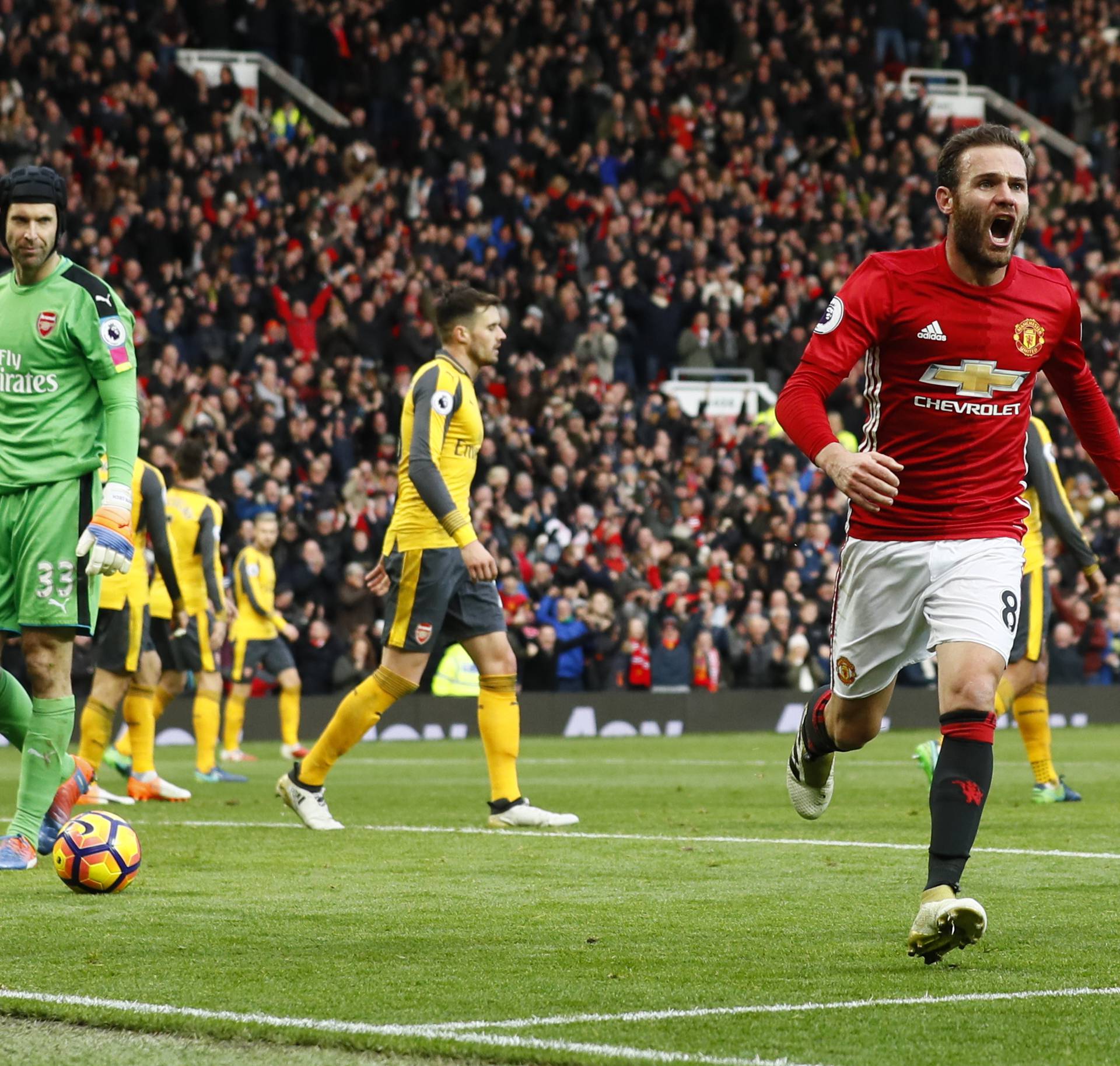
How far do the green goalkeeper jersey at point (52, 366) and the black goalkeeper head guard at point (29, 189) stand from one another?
230 millimetres

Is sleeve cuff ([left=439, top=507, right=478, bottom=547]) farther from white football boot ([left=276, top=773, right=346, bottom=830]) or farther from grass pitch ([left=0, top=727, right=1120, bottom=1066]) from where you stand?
white football boot ([left=276, top=773, right=346, bottom=830])

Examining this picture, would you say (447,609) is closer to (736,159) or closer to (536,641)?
(536,641)

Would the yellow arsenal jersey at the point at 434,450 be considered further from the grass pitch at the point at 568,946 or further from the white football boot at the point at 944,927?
the white football boot at the point at 944,927

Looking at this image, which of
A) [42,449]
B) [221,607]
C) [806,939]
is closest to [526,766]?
[221,607]

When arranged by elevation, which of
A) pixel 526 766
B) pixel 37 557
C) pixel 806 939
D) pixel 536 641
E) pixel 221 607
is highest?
pixel 37 557

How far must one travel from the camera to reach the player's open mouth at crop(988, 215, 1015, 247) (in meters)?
5.86

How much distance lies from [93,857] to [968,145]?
3738 mm

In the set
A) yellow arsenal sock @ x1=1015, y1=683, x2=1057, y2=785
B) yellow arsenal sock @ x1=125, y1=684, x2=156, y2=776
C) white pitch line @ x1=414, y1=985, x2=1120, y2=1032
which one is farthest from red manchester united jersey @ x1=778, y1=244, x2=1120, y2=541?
yellow arsenal sock @ x1=125, y1=684, x2=156, y2=776

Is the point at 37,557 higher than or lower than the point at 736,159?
higher

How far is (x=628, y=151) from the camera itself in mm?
28109

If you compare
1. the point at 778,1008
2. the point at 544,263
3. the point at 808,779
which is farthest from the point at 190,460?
the point at 544,263

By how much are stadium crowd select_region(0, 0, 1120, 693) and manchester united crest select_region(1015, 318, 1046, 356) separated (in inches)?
504

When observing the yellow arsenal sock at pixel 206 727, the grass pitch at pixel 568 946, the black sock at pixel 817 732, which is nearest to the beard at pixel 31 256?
the grass pitch at pixel 568 946

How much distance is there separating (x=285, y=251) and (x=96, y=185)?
7.34 ft
